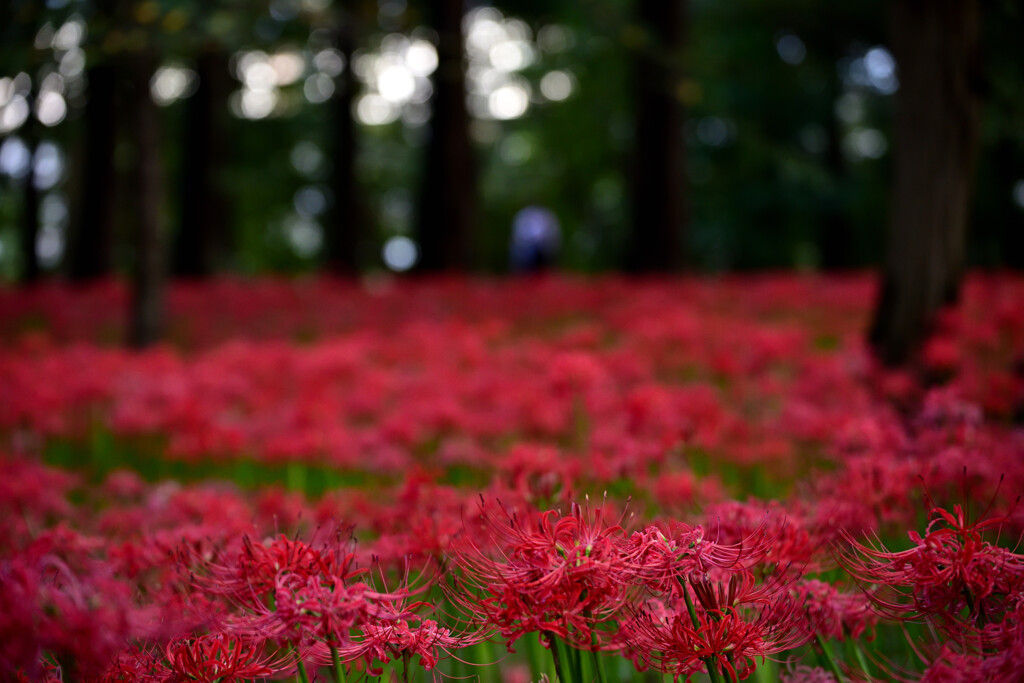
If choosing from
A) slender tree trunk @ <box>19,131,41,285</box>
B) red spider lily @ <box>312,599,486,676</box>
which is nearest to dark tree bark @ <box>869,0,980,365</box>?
red spider lily @ <box>312,599,486,676</box>

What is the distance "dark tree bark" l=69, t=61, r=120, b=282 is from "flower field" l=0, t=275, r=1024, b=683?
5944 millimetres

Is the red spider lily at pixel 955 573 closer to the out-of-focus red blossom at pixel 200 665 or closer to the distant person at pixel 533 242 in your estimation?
the out-of-focus red blossom at pixel 200 665

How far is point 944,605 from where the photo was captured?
1.31 meters

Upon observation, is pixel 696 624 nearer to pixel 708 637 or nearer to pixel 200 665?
pixel 708 637

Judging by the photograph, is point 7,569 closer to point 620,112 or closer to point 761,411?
point 761,411

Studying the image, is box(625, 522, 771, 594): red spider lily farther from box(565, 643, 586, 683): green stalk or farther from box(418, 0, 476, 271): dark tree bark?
box(418, 0, 476, 271): dark tree bark

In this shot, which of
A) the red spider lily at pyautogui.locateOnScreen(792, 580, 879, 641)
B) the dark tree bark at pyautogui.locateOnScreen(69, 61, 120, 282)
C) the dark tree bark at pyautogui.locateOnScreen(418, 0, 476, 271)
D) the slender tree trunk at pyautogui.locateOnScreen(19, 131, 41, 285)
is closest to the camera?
the red spider lily at pyautogui.locateOnScreen(792, 580, 879, 641)

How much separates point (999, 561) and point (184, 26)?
18.1ft

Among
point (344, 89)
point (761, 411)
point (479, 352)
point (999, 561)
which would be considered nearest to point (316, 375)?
point (479, 352)

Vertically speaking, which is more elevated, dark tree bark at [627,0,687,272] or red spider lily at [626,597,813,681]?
dark tree bark at [627,0,687,272]

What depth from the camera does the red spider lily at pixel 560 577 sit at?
1.17 meters

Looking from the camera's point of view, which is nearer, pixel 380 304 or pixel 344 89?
pixel 380 304

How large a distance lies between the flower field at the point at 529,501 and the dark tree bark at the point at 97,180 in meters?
5.94

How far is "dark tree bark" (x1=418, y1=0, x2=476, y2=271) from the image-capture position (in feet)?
35.0
